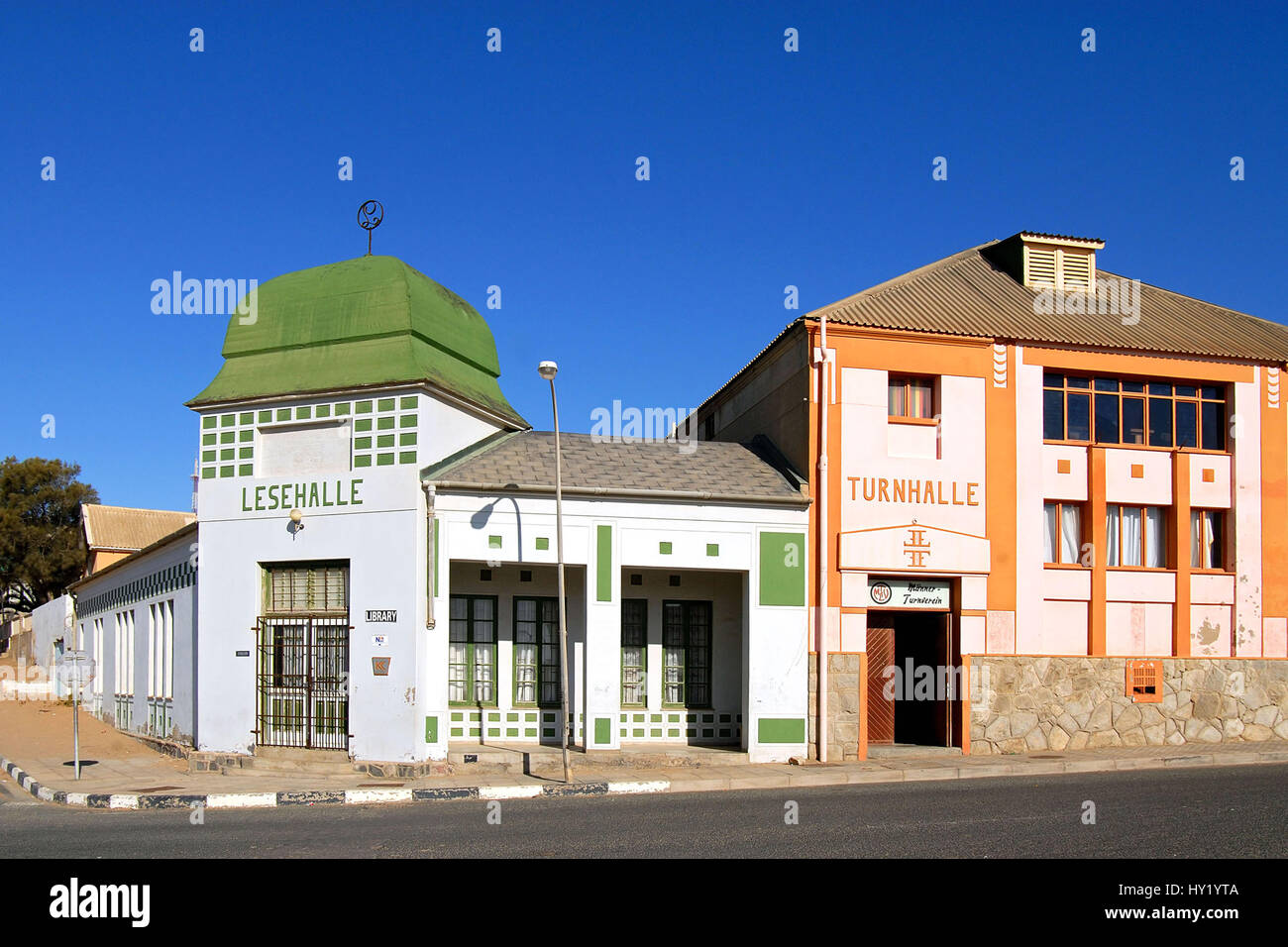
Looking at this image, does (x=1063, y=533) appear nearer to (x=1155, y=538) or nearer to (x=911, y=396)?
(x=1155, y=538)

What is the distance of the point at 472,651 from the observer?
20.5 metres

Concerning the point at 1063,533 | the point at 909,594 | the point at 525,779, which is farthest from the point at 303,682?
the point at 1063,533

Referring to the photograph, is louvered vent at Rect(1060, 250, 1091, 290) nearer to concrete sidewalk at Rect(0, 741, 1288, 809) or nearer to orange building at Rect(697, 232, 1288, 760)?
orange building at Rect(697, 232, 1288, 760)

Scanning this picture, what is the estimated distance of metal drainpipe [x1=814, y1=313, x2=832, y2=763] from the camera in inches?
765

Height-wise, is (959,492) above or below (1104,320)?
Answer: below

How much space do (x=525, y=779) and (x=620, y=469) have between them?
5.74 metres

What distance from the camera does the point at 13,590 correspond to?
6119cm

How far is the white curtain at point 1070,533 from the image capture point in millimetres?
21469

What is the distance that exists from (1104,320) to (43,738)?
80.3 feet

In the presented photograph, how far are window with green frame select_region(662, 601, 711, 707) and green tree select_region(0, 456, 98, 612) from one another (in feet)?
152

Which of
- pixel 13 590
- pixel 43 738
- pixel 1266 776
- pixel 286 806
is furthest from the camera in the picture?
pixel 13 590
